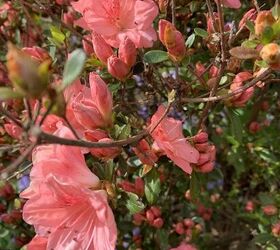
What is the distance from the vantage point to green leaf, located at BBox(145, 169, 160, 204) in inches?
61.7

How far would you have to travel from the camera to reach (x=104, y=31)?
144 cm

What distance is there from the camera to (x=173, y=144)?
1.39m

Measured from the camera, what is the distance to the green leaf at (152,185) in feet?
5.14

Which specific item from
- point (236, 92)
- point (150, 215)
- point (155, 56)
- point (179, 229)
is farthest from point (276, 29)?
point (179, 229)

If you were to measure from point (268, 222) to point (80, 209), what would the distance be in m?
1.09

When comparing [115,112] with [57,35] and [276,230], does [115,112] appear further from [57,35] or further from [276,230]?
[276,230]

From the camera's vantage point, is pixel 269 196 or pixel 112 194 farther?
pixel 269 196

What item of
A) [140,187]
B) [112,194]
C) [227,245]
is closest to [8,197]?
[140,187]

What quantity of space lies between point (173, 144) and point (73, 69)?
0.52 m

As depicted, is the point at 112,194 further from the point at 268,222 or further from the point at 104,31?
the point at 268,222

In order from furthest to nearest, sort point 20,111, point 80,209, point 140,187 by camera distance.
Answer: point 20,111 < point 140,187 < point 80,209

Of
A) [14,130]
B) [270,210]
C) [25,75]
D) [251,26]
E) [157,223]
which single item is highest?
[25,75]

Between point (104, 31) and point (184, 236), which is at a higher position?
point (104, 31)

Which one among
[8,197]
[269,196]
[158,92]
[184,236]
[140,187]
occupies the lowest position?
[184,236]
